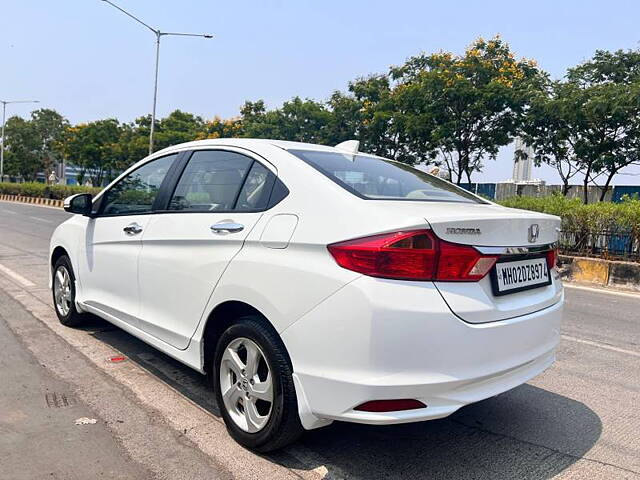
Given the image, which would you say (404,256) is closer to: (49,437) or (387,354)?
(387,354)

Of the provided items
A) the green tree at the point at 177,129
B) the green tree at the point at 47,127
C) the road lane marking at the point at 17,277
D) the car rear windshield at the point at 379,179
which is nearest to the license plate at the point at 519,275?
the car rear windshield at the point at 379,179

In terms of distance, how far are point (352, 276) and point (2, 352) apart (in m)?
3.35

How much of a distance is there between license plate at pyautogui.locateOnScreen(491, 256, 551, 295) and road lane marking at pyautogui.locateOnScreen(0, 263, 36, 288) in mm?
6258

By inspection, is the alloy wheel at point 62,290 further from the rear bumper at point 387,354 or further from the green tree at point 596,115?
the green tree at point 596,115

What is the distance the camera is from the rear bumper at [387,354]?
2.23m

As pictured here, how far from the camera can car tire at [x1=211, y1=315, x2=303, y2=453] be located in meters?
2.53

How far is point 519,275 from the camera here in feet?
8.80

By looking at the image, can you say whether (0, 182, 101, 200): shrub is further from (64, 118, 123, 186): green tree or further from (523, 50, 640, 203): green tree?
(523, 50, 640, 203): green tree

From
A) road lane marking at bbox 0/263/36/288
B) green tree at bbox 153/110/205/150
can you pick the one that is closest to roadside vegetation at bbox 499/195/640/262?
road lane marking at bbox 0/263/36/288

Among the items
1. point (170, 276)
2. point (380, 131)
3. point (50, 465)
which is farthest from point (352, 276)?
point (380, 131)

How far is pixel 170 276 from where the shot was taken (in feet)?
10.8

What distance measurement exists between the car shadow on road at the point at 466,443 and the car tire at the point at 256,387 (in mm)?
172

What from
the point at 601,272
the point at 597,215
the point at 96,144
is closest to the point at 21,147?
the point at 96,144

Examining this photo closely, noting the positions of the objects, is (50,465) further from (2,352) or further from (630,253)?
(630,253)
